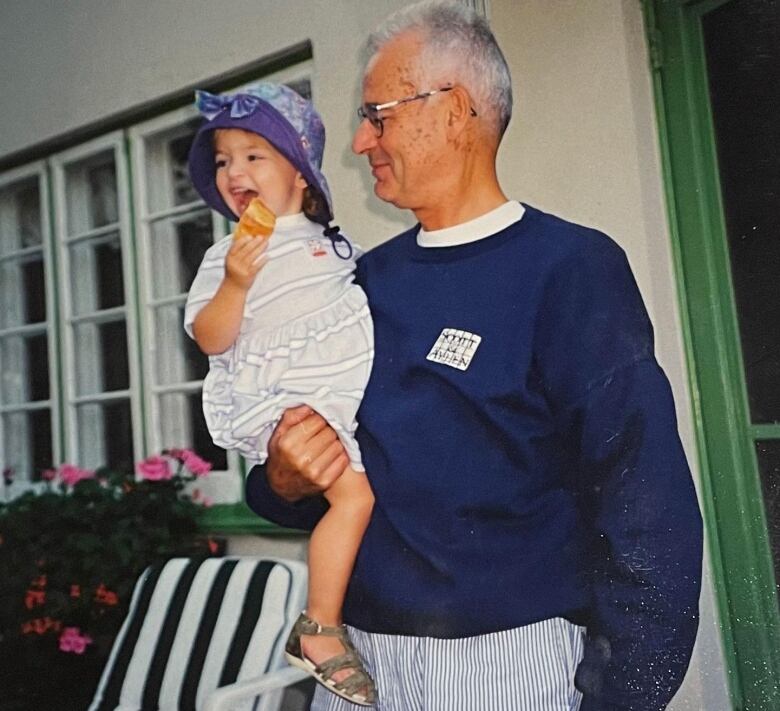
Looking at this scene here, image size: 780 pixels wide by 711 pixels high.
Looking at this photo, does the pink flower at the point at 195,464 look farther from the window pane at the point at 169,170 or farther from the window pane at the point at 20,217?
the window pane at the point at 20,217

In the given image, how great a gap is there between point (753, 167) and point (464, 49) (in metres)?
0.41

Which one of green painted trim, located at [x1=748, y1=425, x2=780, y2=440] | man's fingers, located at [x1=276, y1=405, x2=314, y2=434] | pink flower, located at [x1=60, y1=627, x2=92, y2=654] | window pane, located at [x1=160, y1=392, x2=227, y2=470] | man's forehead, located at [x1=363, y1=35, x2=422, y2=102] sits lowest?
pink flower, located at [x1=60, y1=627, x2=92, y2=654]

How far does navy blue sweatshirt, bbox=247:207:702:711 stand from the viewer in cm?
109

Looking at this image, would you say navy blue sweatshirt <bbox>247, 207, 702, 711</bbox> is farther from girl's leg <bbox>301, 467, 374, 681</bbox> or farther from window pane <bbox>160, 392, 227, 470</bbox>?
window pane <bbox>160, 392, 227, 470</bbox>

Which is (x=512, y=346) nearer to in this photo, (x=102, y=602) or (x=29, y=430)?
(x=102, y=602)

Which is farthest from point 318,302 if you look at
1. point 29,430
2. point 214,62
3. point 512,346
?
point 29,430

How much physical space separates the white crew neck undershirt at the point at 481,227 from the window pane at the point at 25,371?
1880 millimetres

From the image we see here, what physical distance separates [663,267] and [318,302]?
0.47 meters

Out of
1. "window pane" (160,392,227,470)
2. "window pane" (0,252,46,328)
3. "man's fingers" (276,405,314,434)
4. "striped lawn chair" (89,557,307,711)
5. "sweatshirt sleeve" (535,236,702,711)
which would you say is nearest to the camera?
"sweatshirt sleeve" (535,236,702,711)

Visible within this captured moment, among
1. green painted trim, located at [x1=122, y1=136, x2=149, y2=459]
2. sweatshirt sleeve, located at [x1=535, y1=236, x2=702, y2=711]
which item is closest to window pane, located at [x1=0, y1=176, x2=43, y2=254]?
green painted trim, located at [x1=122, y1=136, x2=149, y2=459]

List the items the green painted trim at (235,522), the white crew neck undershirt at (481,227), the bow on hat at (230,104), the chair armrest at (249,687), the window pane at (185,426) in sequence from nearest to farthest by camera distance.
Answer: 1. the white crew neck undershirt at (481,227)
2. the bow on hat at (230,104)
3. the chair armrest at (249,687)
4. the green painted trim at (235,522)
5. the window pane at (185,426)

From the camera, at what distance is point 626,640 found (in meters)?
1.09

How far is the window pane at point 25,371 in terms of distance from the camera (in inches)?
111

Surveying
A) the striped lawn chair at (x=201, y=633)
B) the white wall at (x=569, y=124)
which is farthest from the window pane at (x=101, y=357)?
the white wall at (x=569, y=124)
